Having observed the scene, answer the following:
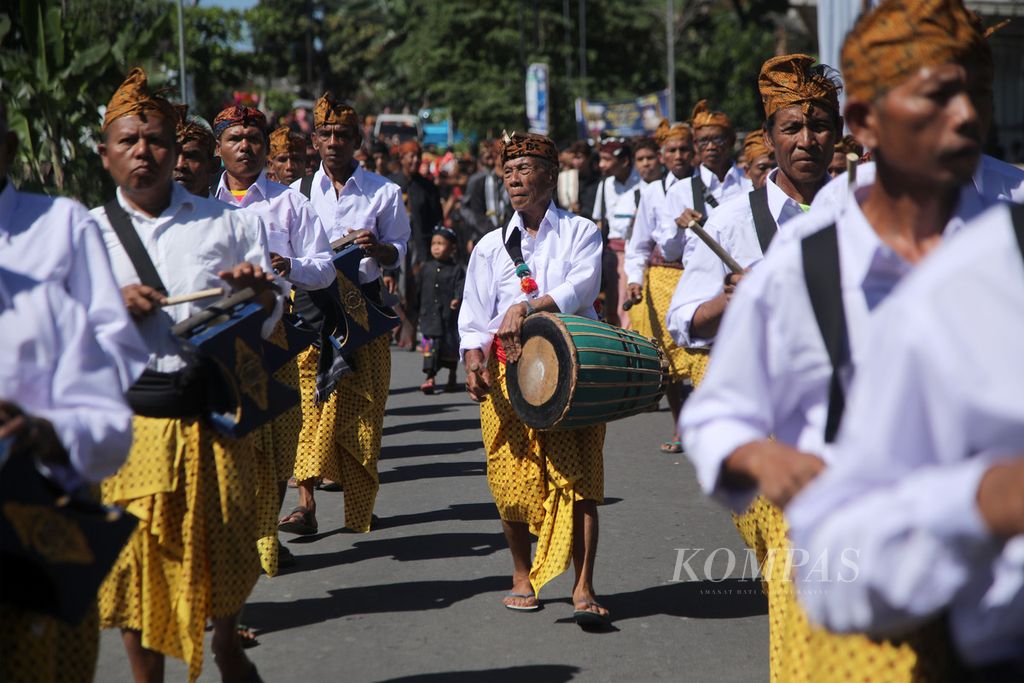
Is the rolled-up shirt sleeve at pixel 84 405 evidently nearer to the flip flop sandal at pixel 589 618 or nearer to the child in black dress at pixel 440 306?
the flip flop sandal at pixel 589 618

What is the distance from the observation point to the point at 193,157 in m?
6.82

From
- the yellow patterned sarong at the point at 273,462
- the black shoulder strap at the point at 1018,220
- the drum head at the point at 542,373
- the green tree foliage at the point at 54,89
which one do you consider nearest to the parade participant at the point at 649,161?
the green tree foliage at the point at 54,89

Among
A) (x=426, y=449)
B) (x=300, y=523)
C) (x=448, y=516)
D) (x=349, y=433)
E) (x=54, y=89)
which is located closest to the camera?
(x=300, y=523)

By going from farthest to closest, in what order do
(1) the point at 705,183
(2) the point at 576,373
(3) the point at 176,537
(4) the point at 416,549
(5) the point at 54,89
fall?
(5) the point at 54,89, (1) the point at 705,183, (4) the point at 416,549, (2) the point at 576,373, (3) the point at 176,537

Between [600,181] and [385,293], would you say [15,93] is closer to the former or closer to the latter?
[600,181]

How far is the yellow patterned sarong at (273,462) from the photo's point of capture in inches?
259

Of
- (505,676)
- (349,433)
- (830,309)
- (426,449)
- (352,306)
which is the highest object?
(830,309)

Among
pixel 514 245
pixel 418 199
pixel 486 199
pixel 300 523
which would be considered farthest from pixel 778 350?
pixel 486 199

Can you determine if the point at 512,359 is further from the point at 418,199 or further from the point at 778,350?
the point at 418,199

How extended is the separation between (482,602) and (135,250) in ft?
9.12

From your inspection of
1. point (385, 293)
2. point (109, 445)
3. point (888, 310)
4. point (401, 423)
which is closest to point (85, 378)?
point (109, 445)

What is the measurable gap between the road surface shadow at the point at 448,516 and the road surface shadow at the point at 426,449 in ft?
6.50

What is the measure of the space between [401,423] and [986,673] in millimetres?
10432

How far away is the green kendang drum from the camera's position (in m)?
6.20
